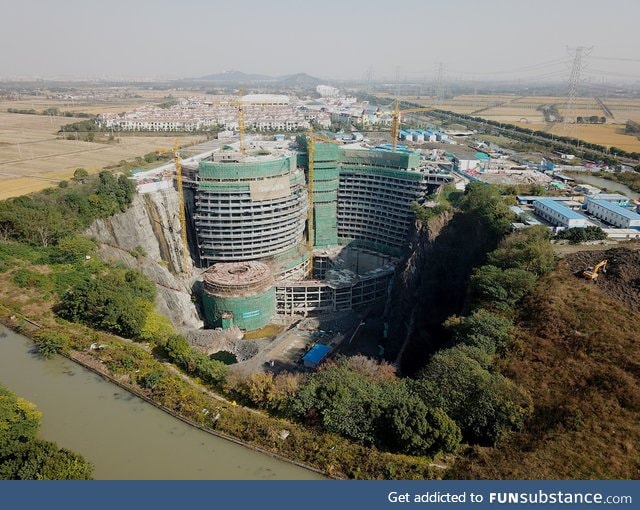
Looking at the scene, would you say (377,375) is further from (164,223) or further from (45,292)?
(164,223)

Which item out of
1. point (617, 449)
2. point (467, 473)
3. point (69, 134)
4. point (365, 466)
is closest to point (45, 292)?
point (365, 466)

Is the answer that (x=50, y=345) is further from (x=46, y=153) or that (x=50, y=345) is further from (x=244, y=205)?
(x=46, y=153)

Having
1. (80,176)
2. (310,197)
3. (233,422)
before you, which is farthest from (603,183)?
(80,176)

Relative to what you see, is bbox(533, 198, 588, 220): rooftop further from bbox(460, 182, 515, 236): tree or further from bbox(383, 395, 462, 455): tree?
bbox(383, 395, 462, 455): tree

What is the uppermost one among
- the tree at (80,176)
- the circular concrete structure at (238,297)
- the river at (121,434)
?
the tree at (80,176)

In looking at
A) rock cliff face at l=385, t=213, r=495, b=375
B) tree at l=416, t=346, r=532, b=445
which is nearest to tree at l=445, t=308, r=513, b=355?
tree at l=416, t=346, r=532, b=445

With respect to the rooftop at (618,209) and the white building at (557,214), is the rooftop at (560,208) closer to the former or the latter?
the white building at (557,214)

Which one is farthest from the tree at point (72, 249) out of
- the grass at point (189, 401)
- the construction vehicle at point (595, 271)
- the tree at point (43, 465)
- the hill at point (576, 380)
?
the construction vehicle at point (595, 271)
